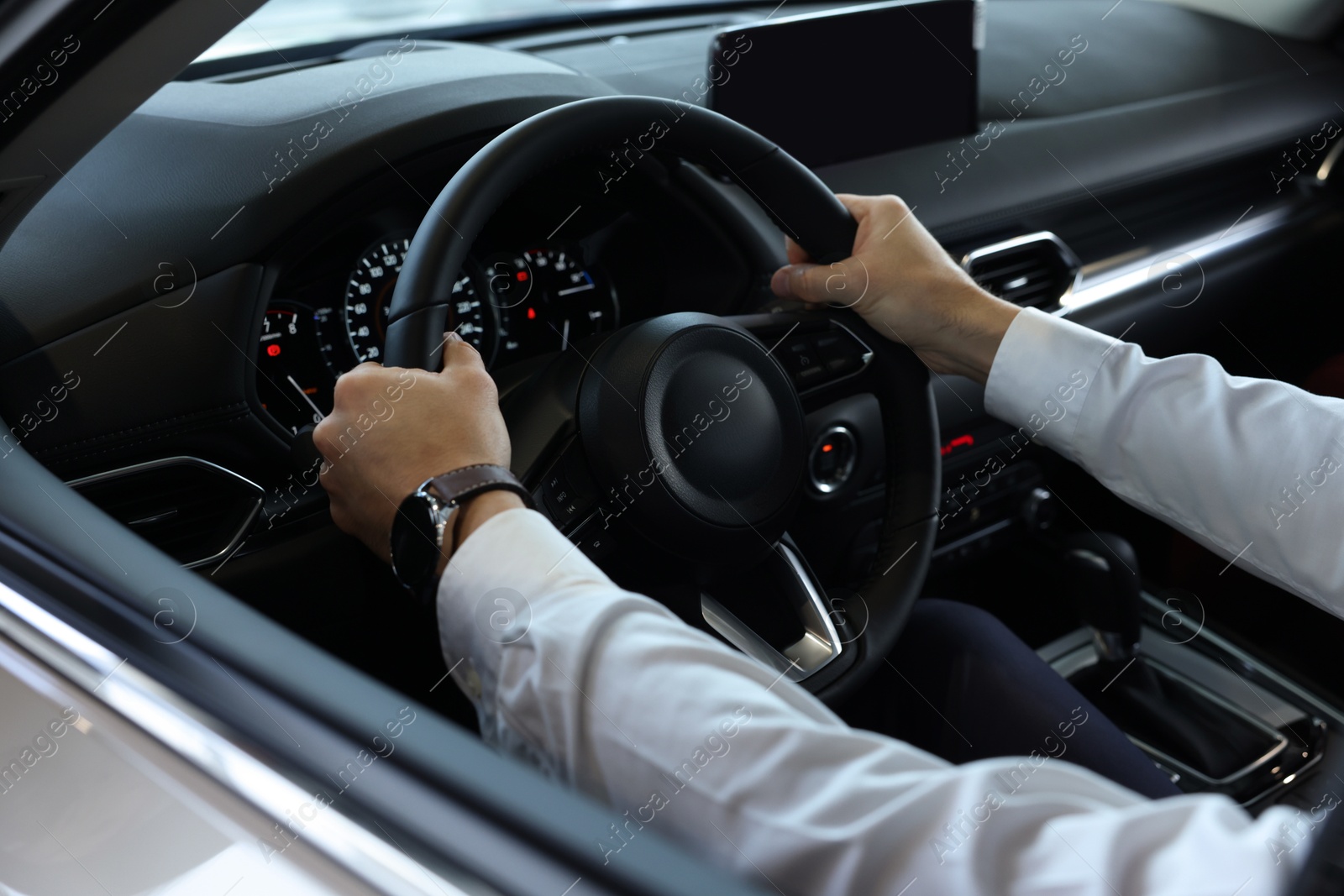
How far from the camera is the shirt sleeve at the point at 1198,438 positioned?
99 centimetres

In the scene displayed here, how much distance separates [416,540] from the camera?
0.81m

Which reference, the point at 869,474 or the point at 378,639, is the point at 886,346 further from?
the point at 378,639

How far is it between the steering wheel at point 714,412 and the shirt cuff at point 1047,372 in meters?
0.09

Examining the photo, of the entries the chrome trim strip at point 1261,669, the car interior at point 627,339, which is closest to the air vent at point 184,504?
the car interior at point 627,339

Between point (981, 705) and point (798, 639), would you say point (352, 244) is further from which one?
point (981, 705)

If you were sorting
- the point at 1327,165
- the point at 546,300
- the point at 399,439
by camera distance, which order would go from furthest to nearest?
the point at 1327,165 < the point at 546,300 < the point at 399,439

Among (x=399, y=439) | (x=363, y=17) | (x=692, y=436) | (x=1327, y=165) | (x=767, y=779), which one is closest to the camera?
(x=767, y=779)

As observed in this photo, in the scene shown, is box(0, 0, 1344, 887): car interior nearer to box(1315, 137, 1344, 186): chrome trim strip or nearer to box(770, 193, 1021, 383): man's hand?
box(770, 193, 1021, 383): man's hand

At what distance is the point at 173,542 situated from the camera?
1.09 m

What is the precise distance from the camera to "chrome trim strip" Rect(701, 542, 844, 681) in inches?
43.0

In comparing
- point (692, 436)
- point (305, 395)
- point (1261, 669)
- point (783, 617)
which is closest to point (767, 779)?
point (692, 436)

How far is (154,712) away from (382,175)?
664mm

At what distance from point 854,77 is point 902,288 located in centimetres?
50

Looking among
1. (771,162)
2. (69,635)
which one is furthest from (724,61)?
(69,635)
